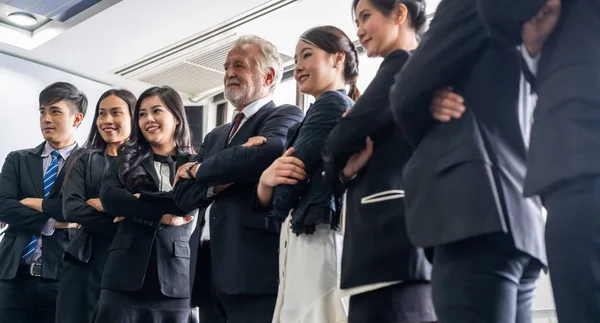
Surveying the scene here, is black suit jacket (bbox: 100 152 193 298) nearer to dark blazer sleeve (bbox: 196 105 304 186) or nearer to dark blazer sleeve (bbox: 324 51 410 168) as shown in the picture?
dark blazer sleeve (bbox: 196 105 304 186)

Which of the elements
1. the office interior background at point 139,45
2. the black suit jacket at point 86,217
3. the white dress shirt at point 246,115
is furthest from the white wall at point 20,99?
the white dress shirt at point 246,115

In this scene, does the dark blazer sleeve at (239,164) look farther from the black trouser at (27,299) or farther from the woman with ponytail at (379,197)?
the black trouser at (27,299)

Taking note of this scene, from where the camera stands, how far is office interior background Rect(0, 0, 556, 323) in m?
4.92

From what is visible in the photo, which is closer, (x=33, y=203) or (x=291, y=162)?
(x=291, y=162)

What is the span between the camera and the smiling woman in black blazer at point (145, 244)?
256 cm

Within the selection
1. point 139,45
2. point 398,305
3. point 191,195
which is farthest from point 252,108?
point 139,45

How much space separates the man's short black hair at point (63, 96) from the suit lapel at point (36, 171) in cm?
30

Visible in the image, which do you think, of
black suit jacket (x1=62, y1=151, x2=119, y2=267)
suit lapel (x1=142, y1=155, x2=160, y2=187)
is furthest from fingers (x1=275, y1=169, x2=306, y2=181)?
black suit jacket (x1=62, y1=151, x2=119, y2=267)

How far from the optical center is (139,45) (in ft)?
18.6

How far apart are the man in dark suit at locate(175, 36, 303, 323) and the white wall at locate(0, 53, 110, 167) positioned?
428cm

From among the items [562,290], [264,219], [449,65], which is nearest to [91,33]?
[264,219]

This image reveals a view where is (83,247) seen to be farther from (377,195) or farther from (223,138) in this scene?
(377,195)

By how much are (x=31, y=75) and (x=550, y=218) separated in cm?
607

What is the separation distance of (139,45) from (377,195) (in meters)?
4.49
